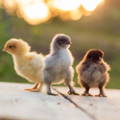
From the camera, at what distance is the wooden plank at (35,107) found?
4.25m

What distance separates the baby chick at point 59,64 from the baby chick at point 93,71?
10 centimetres

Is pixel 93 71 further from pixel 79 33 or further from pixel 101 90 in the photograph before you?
pixel 79 33

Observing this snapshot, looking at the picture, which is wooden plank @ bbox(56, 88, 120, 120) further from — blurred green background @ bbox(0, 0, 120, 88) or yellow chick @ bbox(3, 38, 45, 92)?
blurred green background @ bbox(0, 0, 120, 88)

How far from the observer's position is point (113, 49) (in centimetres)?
1812

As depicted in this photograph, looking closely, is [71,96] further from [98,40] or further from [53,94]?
[98,40]

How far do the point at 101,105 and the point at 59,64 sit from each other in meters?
0.95

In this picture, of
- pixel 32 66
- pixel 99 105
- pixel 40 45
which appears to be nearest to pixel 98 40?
A: pixel 40 45

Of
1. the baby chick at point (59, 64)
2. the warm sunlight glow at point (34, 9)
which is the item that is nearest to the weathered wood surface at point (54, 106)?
the baby chick at point (59, 64)

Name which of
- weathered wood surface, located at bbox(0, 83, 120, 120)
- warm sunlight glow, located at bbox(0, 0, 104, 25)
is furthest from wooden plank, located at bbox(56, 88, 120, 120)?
warm sunlight glow, located at bbox(0, 0, 104, 25)

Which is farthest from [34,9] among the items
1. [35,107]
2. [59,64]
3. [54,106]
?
[35,107]

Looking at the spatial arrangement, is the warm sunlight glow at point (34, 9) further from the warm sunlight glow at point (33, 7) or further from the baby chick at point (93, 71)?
the baby chick at point (93, 71)

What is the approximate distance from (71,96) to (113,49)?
1244 centimetres

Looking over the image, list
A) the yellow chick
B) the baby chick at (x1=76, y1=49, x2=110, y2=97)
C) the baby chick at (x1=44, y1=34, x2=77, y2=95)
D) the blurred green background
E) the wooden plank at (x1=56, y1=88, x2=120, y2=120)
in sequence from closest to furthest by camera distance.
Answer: the wooden plank at (x1=56, y1=88, x2=120, y2=120)
the baby chick at (x1=44, y1=34, x2=77, y2=95)
the baby chick at (x1=76, y1=49, x2=110, y2=97)
the yellow chick
the blurred green background

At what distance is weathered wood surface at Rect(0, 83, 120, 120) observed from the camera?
4.32 meters
